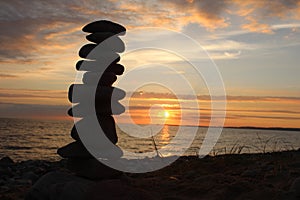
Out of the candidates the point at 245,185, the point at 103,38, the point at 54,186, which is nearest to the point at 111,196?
the point at 54,186

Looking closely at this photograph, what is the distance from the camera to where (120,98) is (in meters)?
9.28

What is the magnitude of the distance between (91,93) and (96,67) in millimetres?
691

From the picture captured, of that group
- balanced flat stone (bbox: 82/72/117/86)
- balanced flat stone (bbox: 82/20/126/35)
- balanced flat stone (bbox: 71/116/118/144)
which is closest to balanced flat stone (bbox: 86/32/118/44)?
balanced flat stone (bbox: 82/20/126/35)

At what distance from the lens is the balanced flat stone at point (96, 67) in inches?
361

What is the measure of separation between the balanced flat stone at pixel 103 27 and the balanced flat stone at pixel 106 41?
6.6 inches

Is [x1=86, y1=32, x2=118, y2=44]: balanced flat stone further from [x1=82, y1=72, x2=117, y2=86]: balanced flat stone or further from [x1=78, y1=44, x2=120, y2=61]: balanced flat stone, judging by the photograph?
[x1=82, y1=72, x2=117, y2=86]: balanced flat stone

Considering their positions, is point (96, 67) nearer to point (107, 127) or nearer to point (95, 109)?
point (95, 109)

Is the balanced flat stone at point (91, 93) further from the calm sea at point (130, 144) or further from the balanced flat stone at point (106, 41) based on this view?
the calm sea at point (130, 144)

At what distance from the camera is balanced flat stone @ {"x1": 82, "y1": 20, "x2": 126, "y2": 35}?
30.3 ft

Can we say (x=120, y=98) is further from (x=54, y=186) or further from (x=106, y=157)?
(x=54, y=186)

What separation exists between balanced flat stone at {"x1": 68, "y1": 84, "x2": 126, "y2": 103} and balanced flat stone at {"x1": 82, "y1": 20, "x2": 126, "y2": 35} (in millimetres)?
1483

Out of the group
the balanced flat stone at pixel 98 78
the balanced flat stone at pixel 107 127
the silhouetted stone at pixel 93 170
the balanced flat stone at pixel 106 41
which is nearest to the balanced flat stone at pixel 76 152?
the silhouetted stone at pixel 93 170

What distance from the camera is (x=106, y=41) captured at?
30.2 feet

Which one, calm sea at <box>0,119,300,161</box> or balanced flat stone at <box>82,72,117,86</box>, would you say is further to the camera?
calm sea at <box>0,119,300,161</box>
